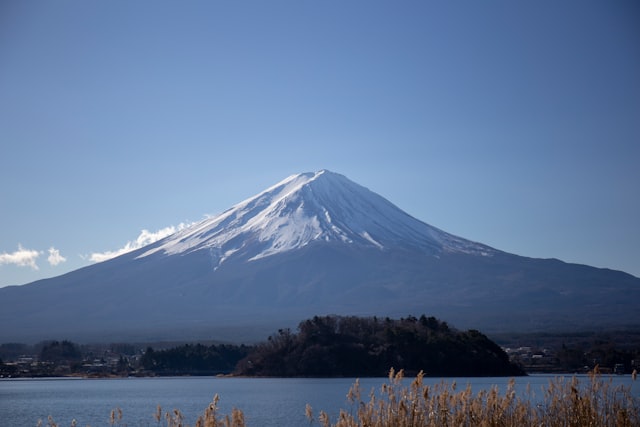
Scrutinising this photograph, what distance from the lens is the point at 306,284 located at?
12062cm

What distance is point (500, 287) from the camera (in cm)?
11494

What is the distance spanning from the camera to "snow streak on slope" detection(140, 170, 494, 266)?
435 ft

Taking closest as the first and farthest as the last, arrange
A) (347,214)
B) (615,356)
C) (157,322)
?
(615,356)
(157,322)
(347,214)

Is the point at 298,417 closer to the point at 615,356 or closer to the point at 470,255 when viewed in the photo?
the point at 615,356

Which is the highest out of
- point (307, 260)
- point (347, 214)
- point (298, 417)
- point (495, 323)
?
point (347, 214)

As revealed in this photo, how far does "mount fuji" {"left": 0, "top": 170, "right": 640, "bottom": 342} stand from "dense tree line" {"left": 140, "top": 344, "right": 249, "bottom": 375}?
2655cm

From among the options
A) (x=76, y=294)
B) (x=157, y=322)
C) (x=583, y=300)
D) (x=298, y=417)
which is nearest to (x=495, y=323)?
(x=583, y=300)

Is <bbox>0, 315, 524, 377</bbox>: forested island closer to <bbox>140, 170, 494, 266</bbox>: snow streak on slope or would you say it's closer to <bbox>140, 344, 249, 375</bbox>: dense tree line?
<bbox>140, 344, 249, 375</bbox>: dense tree line

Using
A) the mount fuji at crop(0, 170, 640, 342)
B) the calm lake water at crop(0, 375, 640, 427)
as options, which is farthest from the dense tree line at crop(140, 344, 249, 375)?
the mount fuji at crop(0, 170, 640, 342)

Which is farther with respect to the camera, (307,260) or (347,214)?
(347,214)

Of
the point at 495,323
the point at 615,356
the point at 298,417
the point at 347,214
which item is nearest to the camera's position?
the point at 298,417

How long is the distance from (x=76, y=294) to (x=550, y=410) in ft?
373

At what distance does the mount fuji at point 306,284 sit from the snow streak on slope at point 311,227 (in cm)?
28

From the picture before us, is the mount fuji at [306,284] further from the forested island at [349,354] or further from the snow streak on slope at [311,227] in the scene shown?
the forested island at [349,354]
